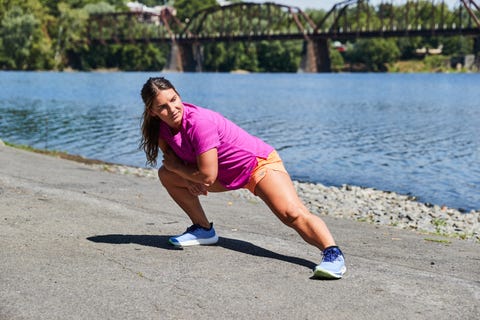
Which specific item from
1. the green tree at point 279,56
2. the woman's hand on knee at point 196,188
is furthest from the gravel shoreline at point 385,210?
the green tree at point 279,56

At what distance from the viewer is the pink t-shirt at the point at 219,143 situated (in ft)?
19.2

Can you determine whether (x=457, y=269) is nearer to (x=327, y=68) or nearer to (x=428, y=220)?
(x=428, y=220)

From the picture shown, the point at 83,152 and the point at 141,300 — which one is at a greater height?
the point at 141,300

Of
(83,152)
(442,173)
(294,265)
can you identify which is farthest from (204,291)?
(83,152)

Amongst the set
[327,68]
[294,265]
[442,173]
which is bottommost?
[327,68]

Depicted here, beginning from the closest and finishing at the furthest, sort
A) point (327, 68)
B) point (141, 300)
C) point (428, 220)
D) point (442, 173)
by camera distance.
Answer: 1. point (141, 300)
2. point (428, 220)
3. point (442, 173)
4. point (327, 68)

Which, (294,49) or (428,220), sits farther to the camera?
(294,49)

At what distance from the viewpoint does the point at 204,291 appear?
5.41 m

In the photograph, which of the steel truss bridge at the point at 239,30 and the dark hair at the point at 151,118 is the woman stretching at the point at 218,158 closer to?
the dark hair at the point at 151,118

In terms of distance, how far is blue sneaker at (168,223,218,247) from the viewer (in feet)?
21.9

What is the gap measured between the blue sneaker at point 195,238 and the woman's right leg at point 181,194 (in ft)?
0.18

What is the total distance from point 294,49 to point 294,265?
146 m

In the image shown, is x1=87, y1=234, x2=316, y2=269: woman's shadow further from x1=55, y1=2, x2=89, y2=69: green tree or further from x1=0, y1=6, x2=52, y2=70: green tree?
x1=55, y1=2, x2=89, y2=69: green tree

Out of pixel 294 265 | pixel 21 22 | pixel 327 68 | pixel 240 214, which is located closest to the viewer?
pixel 294 265
